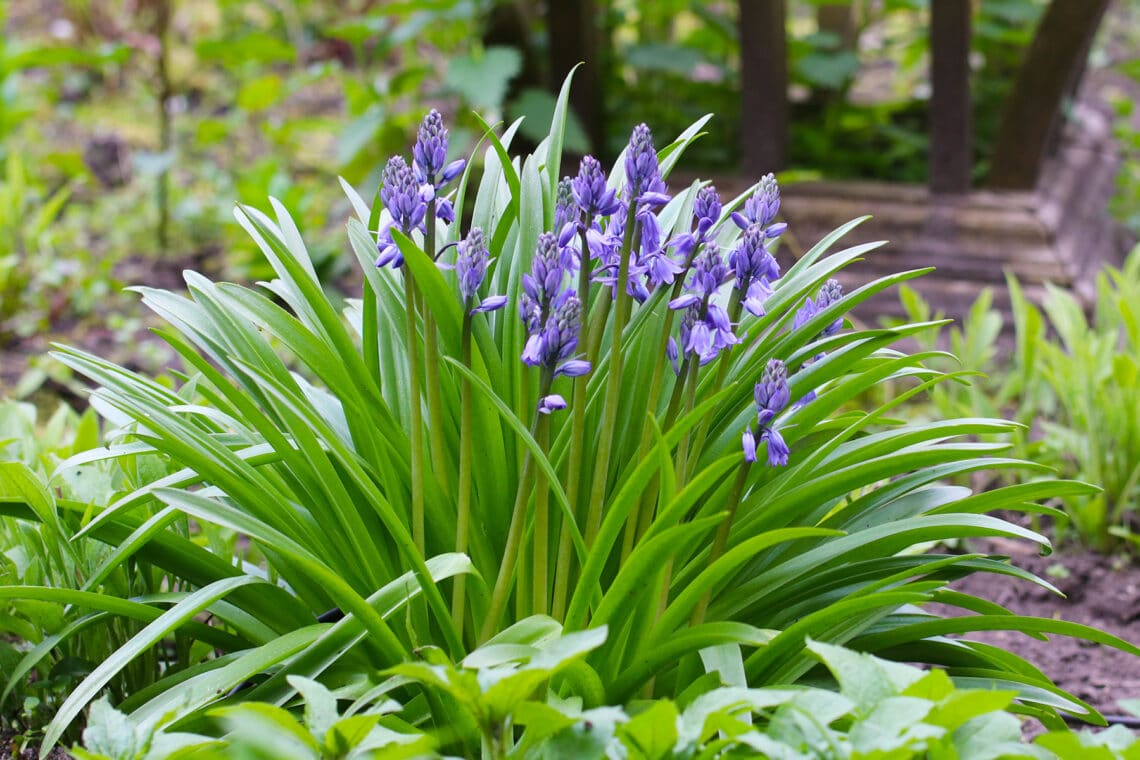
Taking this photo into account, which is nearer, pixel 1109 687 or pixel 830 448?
pixel 830 448

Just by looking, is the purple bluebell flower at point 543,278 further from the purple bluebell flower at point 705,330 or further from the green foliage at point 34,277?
the green foliage at point 34,277

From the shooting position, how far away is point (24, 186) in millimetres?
4500

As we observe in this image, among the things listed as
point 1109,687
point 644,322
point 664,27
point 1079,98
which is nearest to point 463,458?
point 644,322

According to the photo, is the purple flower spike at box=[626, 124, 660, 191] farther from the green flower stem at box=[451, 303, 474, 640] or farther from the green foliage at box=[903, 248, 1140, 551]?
the green foliage at box=[903, 248, 1140, 551]

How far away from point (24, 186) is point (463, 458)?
383cm

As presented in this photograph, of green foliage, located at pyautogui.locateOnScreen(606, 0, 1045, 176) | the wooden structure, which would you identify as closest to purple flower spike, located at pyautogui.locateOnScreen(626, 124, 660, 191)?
the wooden structure

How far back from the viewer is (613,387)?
56.0 inches

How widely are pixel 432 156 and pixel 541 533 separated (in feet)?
1.68

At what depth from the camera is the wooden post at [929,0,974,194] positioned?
162 inches

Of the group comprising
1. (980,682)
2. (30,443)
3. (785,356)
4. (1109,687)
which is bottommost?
(1109,687)

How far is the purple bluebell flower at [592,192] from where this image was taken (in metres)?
1.32

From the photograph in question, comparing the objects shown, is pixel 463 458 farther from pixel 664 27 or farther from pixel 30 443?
pixel 664 27

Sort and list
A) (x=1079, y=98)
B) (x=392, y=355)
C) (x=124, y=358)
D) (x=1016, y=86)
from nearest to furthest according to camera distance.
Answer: (x=392, y=355), (x=124, y=358), (x=1016, y=86), (x=1079, y=98)

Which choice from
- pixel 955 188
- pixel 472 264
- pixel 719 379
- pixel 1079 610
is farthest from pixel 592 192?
pixel 955 188
